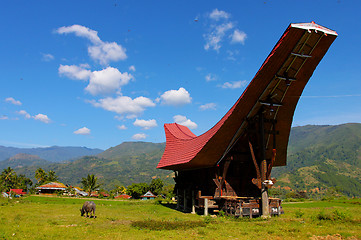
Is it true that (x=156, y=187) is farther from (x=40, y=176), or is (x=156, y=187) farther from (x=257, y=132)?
(x=257, y=132)

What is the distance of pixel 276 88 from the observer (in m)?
15.6

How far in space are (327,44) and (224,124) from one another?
6603 millimetres

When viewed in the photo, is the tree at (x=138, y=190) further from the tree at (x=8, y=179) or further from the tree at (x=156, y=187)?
the tree at (x=8, y=179)

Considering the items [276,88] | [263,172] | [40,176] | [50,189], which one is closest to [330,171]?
[50,189]

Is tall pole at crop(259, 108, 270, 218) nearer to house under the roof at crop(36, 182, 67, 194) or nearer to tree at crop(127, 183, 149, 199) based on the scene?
tree at crop(127, 183, 149, 199)

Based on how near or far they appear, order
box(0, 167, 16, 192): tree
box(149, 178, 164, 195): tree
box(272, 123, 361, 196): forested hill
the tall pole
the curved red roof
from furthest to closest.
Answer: box(272, 123, 361, 196): forested hill
box(0, 167, 16, 192): tree
box(149, 178, 164, 195): tree
the tall pole
the curved red roof

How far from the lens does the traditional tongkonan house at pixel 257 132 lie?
1314 centimetres

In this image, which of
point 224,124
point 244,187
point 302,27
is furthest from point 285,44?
point 244,187

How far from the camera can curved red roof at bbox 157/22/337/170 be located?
41.2 feet

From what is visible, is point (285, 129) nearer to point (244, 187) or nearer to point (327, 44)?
point (244, 187)

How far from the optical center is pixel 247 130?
17.0 metres

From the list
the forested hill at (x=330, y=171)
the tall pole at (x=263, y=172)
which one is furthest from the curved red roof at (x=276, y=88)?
the forested hill at (x=330, y=171)

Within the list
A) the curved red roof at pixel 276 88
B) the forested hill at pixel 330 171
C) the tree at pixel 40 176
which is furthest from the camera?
the forested hill at pixel 330 171

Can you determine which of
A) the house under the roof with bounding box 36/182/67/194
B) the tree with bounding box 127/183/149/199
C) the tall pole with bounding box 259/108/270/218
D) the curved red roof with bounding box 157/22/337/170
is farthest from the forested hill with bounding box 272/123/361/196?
the tall pole with bounding box 259/108/270/218
